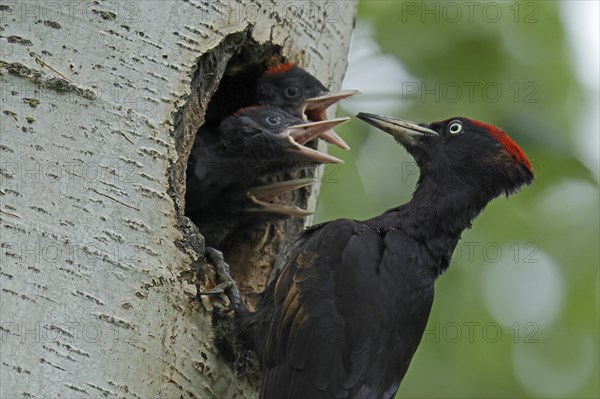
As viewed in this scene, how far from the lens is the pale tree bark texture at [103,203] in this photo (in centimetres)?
291

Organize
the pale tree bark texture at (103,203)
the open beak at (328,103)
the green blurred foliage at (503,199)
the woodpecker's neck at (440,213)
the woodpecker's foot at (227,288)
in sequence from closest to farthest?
the pale tree bark texture at (103,203) → the woodpecker's foot at (227,288) → the woodpecker's neck at (440,213) → the open beak at (328,103) → the green blurred foliage at (503,199)

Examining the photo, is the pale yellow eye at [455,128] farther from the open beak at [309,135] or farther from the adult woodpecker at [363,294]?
the open beak at [309,135]

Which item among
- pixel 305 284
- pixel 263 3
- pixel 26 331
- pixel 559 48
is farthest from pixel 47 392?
pixel 559 48

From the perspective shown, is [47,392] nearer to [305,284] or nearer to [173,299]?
[173,299]

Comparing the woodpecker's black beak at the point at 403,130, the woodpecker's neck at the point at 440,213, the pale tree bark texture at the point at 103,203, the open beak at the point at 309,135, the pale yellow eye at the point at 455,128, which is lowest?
the pale tree bark texture at the point at 103,203

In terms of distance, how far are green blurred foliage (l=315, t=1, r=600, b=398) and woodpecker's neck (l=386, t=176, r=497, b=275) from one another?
0.99 m

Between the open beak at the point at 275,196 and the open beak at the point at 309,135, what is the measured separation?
16 centimetres

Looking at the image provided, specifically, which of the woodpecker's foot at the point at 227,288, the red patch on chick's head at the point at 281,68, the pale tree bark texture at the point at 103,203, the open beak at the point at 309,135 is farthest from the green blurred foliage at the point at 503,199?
the pale tree bark texture at the point at 103,203

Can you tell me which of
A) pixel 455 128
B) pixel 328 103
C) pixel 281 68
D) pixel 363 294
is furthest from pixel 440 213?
pixel 281 68

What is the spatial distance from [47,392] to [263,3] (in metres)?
1.90

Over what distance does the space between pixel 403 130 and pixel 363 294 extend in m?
1.11

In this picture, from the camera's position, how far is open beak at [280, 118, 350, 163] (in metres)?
4.40

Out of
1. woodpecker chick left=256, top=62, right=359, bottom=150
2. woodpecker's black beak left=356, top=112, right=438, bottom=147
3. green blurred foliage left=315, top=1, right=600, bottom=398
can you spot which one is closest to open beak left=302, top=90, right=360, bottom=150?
woodpecker chick left=256, top=62, right=359, bottom=150

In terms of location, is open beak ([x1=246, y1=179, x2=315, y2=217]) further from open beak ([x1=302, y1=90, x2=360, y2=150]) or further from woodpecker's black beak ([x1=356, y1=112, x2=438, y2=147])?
woodpecker's black beak ([x1=356, y1=112, x2=438, y2=147])
